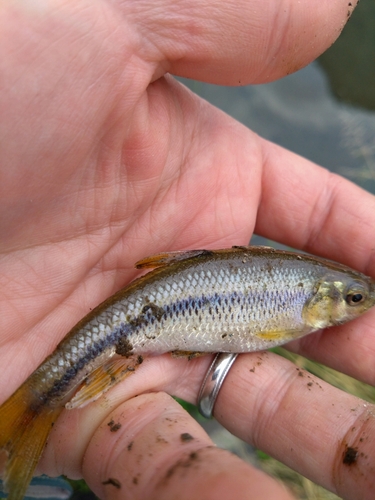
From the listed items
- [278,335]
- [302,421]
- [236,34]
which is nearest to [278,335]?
[278,335]

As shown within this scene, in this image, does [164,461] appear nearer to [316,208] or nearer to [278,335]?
[278,335]

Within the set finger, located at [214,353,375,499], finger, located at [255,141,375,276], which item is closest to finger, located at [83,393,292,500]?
finger, located at [214,353,375,499]

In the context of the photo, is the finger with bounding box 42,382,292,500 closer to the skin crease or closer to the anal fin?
the skin crease

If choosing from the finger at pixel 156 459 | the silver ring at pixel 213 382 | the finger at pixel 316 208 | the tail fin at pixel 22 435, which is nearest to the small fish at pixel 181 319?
the tail fin at pixel 22 435

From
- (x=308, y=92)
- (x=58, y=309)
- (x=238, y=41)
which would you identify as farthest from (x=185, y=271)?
(x=308, y=92)

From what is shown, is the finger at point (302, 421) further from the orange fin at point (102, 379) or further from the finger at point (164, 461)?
the orange fin at point (102, 379)

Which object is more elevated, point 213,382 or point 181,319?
point 181,319

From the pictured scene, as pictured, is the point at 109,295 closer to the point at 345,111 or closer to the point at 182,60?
the point at 182,60
